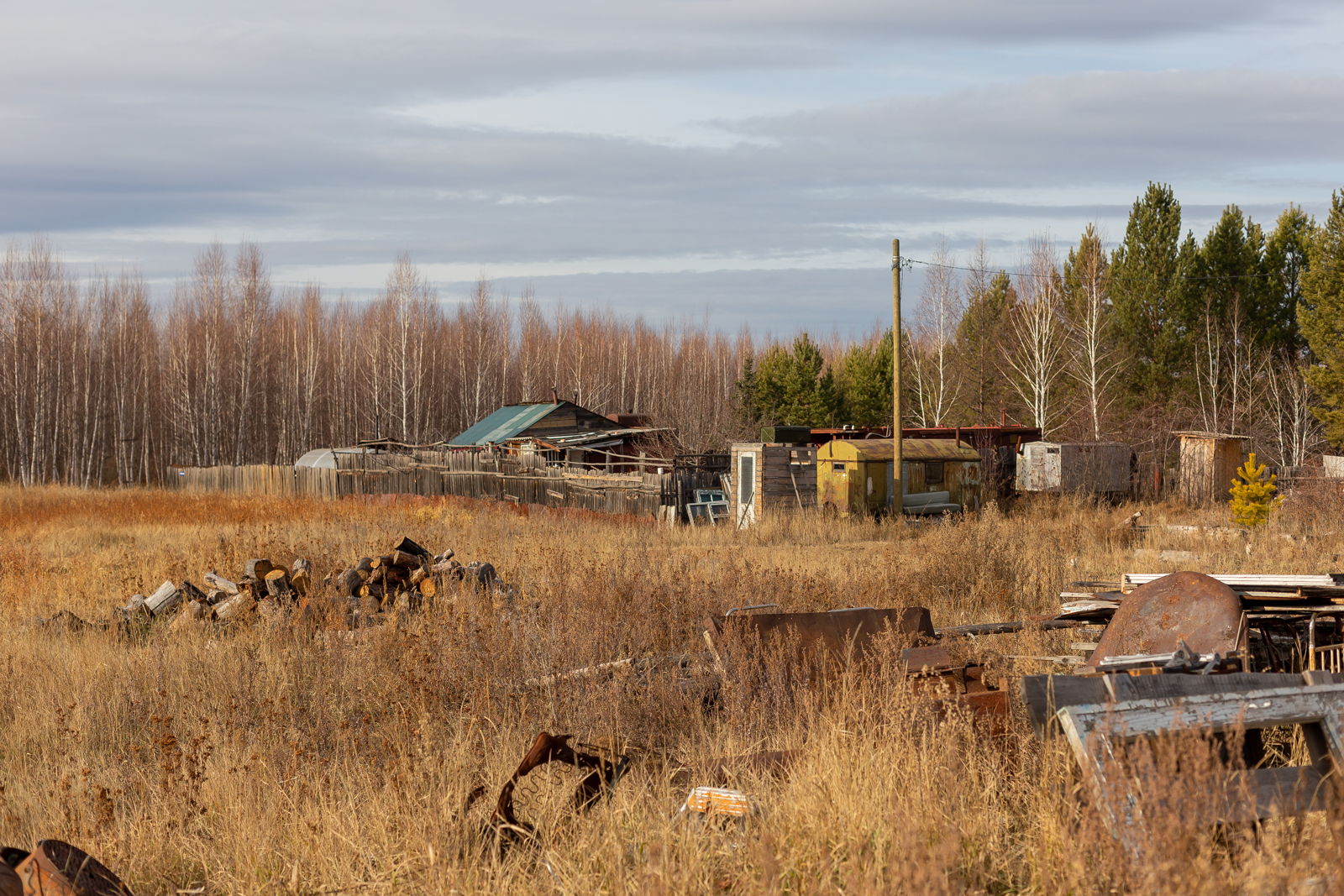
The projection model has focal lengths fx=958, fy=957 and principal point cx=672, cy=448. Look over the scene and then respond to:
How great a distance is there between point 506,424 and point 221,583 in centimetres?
2353

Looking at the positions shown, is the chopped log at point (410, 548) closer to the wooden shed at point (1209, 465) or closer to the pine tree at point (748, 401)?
the wooden shed at point (1209, 465)

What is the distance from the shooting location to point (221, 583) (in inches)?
376

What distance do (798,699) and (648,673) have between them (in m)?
0.94

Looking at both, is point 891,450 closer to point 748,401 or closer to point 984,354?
point 984,354

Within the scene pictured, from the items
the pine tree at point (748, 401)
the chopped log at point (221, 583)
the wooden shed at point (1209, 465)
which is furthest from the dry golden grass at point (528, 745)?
the pine tree at point (748, 401)

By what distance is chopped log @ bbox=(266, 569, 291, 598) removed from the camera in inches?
365

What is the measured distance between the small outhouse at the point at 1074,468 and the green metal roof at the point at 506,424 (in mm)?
15225

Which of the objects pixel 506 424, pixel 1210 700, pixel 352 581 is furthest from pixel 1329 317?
pixel 1210 700

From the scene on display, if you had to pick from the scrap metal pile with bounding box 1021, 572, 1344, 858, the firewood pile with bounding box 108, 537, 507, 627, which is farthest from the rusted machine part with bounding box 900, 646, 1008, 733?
the firewood pile with bounding box 108, 537, 507, 627

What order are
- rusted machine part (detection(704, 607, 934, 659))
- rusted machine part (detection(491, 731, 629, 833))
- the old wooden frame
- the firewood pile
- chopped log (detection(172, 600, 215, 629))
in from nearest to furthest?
the old wooden frame, rusted machine part (detection(491, 731, 629, 833)), rusted machine part (detection(704, 607, 934, 659)), chopped log (detection(172, 600, 215, 629)), the firewood pile

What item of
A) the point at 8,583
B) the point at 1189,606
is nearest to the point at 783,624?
the point at 1189,606

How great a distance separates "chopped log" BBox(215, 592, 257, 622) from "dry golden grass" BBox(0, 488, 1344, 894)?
66 centimetres

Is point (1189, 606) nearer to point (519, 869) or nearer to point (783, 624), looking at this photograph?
point (783, 624)

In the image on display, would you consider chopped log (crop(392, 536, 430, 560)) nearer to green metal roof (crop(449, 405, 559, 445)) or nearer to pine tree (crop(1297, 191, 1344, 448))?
green metal roof (crop(449, 405, 559, 445))
